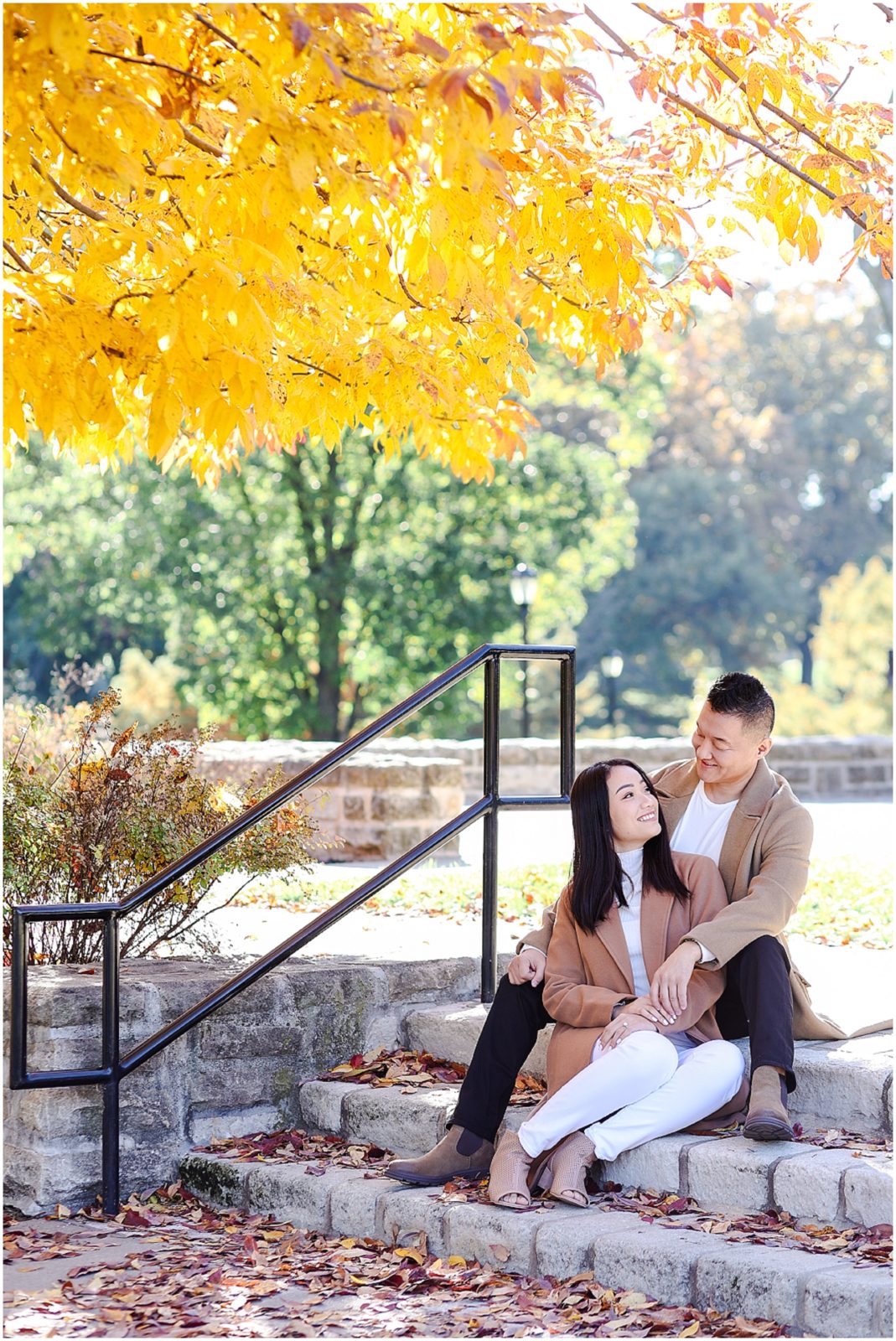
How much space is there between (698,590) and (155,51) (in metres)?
28.6

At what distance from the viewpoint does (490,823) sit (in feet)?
15.3

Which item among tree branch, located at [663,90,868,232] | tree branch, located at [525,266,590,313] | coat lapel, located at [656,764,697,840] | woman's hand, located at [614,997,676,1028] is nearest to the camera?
woman's hand, located at [614,997,676,1028]

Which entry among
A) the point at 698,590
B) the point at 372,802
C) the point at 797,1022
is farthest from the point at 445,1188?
the point at 698,590

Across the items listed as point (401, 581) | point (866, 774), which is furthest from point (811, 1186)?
point (866, 774)

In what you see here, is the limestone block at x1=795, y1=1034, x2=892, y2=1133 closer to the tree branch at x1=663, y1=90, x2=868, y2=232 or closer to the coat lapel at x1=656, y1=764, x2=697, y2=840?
the coat lapel at x1=656, y1=764, x2=697, y2=840

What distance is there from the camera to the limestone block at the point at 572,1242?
10.7 feet

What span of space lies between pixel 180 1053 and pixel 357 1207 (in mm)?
812

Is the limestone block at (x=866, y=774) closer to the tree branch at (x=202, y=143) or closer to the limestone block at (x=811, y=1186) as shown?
the limestone block at (x=811, y=1186)

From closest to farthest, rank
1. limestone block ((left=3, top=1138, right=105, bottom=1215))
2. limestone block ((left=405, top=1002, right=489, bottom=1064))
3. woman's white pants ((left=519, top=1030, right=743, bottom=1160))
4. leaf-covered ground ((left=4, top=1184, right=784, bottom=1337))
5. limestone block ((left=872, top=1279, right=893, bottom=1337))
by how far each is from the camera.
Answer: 1. limestone block ((left=872, top=1279, right=893, bottom=1337))
2. leaf-covered ground ((left=4, top=1184, right=784, bottom=1337))
3. woman's white pants ((left=519, top=1030, right=743, bottom=1160))
4. limestone block ((left=3, top=1138, right=105, bottom=1215))
5. limestone block ((left=405, top=1002, right=489, bottom=1064))

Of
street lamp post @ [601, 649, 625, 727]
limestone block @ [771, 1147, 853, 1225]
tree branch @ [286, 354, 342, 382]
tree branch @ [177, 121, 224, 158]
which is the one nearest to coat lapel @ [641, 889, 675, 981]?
limestone block @ [771, 1147, 853, 1225]

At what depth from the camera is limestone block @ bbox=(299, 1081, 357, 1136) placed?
4.35 metres

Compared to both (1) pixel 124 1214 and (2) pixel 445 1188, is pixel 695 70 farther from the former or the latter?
(1) pixel 124 1214

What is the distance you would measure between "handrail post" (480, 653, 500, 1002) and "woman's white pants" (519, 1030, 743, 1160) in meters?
1.04

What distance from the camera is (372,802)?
9.48 m
